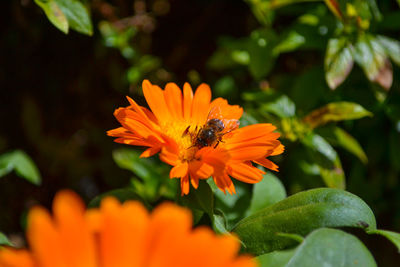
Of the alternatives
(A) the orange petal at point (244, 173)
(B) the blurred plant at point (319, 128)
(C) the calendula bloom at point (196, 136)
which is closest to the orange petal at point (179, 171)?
(C) the calendula bloom at point (196, 136)

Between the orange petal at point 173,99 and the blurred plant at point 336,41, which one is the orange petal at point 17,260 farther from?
the blurred plant at point 336,41

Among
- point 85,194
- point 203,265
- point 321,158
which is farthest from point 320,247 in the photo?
point 85,194

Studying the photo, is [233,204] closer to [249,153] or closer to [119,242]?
[249,153]

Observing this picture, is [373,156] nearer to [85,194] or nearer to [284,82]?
[284,82]

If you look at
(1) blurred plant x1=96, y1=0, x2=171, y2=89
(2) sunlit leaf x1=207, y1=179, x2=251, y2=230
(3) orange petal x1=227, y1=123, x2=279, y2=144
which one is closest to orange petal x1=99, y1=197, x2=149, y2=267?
(3) orange petal x1=227, y1=123, x2=279, y2=144

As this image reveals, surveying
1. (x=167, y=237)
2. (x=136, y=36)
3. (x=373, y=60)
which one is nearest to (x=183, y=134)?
(x=167, y=237)

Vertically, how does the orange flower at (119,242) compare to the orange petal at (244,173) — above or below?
above
